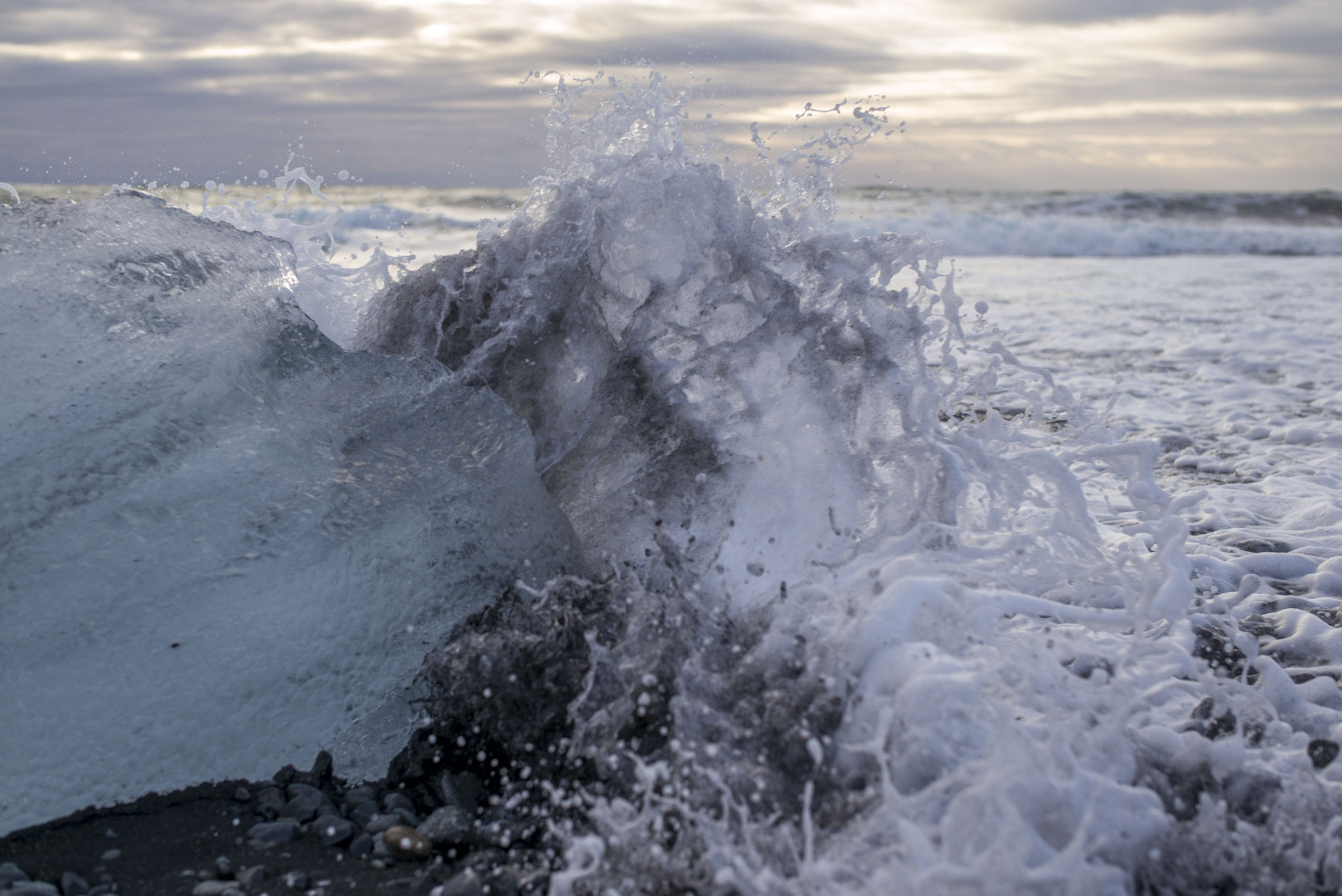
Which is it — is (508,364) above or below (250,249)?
below

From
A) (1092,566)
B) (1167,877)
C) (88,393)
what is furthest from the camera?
(1092,566)

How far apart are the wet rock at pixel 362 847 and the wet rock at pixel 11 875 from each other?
Answer: 56 cm

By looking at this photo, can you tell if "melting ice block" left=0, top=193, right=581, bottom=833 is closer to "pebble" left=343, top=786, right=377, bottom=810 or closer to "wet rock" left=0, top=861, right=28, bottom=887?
"pebble" left=343, top=786, right=377, bottom=810

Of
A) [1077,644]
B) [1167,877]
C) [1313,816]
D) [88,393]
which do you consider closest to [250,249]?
[88,393]

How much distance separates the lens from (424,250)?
1229cm

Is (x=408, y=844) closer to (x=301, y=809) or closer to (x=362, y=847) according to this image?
(x=362, y=847)

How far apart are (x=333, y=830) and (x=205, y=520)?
791 millimetres

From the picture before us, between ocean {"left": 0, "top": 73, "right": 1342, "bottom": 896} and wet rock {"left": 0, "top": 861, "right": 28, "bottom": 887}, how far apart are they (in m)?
0.16

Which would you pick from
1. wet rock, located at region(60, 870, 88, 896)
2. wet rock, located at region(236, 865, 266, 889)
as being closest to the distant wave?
wet rock, located at region(236, 865, 266, 889)

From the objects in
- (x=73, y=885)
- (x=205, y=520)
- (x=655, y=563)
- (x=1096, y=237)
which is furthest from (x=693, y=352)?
(x=1096, y=237)

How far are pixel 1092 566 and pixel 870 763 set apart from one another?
1.05 metres

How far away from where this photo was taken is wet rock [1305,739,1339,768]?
196 centimetres

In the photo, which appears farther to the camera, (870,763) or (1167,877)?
(870,763)

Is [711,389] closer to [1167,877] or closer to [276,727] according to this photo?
[276,727]
